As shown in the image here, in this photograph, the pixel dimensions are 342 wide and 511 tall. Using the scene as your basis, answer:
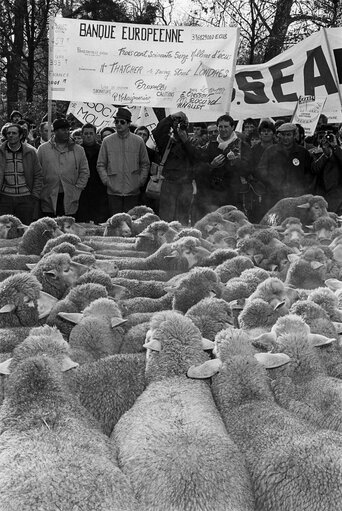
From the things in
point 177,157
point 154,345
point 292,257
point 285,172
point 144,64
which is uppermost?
point 144,64

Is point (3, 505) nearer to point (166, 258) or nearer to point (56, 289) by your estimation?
point (56, 289)

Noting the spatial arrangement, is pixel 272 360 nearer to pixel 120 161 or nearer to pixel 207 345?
pixel 207 345

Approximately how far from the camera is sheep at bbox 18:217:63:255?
24.7ft

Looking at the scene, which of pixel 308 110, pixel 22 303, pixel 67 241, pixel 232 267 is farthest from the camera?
pixel 308 110

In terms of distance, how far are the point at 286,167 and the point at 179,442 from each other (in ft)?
26.0

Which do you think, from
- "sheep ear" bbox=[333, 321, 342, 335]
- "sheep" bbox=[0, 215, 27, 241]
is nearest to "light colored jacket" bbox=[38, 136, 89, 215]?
"sheep" bbox=[0, 215, 27, 241]

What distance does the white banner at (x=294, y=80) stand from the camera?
36.6 ft

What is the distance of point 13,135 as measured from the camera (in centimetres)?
923

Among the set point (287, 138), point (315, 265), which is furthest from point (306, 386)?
point (287, 138)

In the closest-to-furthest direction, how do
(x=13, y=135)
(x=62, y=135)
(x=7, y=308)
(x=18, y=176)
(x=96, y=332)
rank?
(x=96, y=332) → (x=7, y=308) → (x=13, y=135) → (x=18, y=176) → (x=62, y=135)

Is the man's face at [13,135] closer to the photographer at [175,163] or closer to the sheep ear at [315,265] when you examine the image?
the photographer at [175,163]

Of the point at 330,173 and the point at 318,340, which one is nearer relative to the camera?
the point at 318,340

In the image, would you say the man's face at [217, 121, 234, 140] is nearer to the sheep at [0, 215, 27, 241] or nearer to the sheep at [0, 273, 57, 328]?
the sheep at [0, 215, 27, 241]

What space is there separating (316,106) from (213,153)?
239cm
